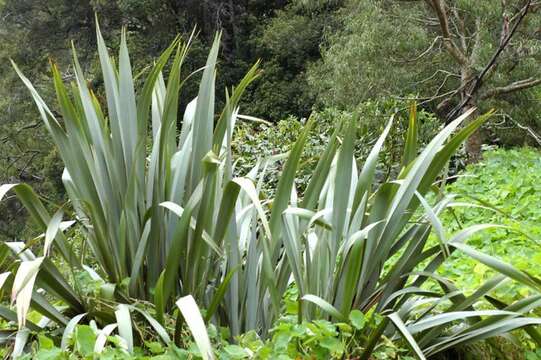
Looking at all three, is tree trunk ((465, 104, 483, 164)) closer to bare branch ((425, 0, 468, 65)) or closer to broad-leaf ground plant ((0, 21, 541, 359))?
bare branch ((425, 0, 468, 65))

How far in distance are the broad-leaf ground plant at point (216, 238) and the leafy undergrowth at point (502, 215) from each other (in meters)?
0.23

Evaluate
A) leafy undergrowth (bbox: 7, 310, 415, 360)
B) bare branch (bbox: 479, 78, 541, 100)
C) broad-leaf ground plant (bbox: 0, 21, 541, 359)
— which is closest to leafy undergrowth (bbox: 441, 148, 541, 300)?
broad-leaf ground plant (bbox: 0, 21, 541, 359)

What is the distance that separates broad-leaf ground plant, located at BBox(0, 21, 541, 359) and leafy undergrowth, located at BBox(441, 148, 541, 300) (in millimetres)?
235

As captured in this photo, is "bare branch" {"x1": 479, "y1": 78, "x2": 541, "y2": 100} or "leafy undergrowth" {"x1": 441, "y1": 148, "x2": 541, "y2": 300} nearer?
"leafy undergrowth" {"x1": 441, "y1": 148, "x2": 541, "y2": 300}

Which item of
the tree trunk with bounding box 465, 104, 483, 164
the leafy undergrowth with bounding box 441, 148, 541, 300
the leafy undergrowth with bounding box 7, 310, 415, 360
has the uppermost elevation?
the leafy undergrowth with bounding box 7, 310, 415, 360

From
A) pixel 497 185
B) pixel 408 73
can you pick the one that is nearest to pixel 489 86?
pixel 408 73

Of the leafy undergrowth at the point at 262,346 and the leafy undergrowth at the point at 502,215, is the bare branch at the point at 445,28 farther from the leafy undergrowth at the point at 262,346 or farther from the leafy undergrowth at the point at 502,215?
the leafy undergrowth at the point at 262,346

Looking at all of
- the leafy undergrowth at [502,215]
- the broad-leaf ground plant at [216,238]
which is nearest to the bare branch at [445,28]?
the leafy undergrowth at [502,215]

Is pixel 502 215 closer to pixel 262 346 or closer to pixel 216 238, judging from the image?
pixel 216 238


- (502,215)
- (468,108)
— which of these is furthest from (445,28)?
(502,215)

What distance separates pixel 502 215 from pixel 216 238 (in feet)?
8.68

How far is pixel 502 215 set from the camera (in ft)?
14.1

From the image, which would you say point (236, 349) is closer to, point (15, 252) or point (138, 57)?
point (15, 252)

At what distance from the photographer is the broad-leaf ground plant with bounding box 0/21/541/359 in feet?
6.51
